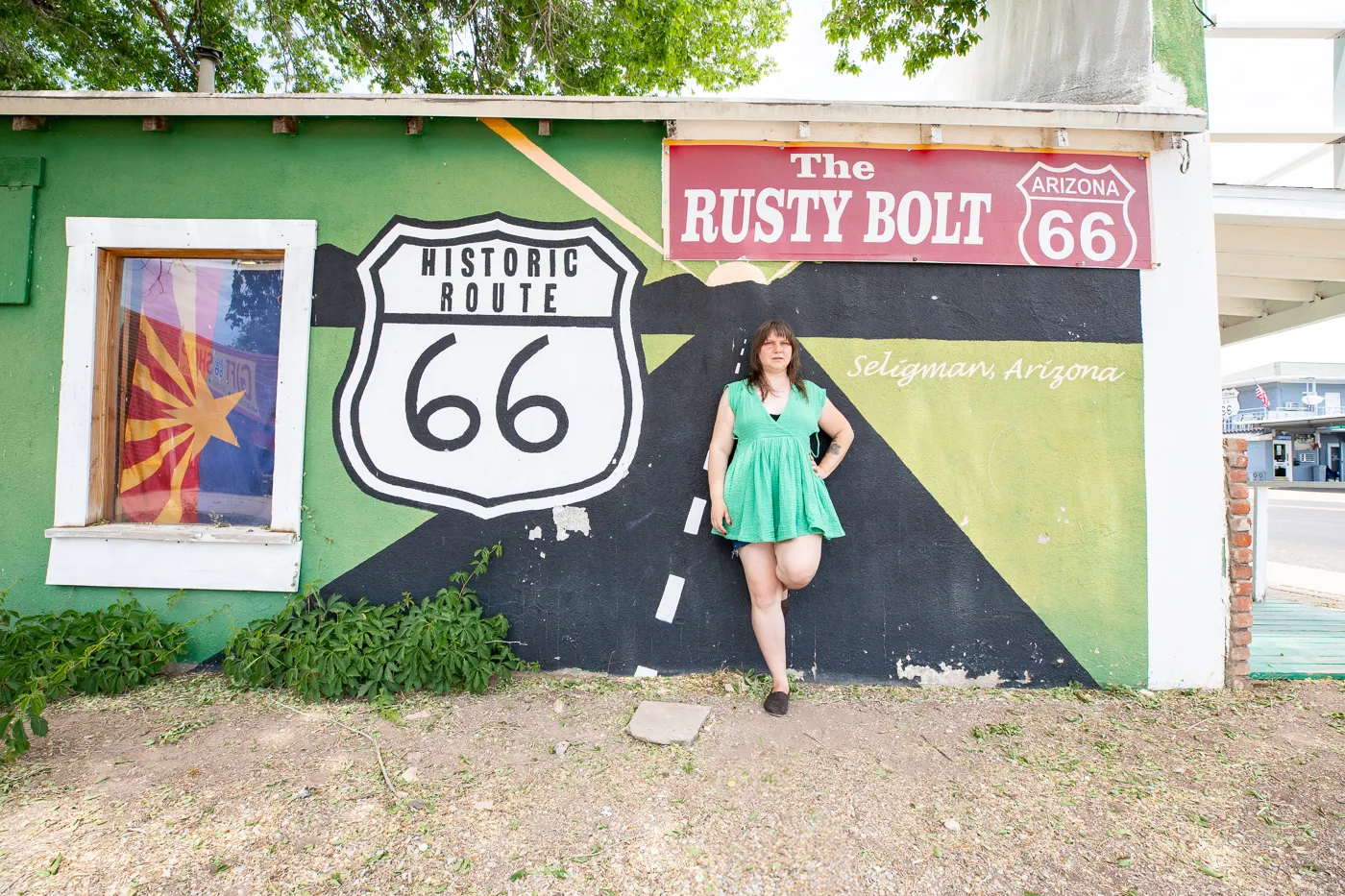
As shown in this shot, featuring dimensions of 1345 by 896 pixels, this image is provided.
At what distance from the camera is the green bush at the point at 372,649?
3.20 m

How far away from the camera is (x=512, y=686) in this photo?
134 inches

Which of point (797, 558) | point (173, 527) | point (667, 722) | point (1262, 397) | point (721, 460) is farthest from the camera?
point (1262, 397)

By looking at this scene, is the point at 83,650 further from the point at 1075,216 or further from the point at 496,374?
the point at 1075,216

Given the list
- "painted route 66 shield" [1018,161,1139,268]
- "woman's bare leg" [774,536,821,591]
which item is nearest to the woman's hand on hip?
"woman's bare leg" [774,536,821,591]

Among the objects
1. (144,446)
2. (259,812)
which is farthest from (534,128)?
(259,812)

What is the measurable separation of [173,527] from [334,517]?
0.95 metres

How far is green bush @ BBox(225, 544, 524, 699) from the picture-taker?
10.5ft

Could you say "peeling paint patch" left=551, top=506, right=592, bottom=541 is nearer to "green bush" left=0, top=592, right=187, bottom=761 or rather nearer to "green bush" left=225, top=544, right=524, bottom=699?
"green bush" left=225, top=544, right=524, bottom=699

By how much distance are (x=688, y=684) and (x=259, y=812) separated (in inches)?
77.5

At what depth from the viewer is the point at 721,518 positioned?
10.6 feet

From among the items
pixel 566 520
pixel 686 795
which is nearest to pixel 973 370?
pixel 566 520

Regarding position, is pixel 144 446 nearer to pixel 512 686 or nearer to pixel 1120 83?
pixel 512 686

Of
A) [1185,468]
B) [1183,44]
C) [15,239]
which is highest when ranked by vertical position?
[1183,44]

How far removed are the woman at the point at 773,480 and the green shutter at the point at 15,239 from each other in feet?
Result: 13.1
